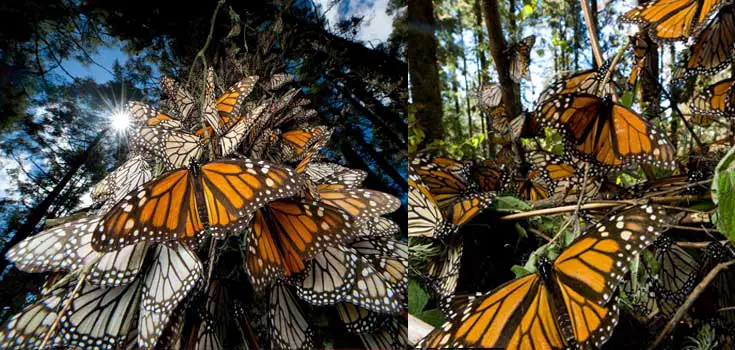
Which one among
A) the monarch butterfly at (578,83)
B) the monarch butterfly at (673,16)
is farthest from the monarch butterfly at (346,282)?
the monarch butterfly at (673,16)

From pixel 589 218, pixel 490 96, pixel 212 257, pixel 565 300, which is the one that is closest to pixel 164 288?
pixel 212 257

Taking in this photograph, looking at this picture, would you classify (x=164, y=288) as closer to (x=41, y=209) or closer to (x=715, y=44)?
(x=41, y=209)

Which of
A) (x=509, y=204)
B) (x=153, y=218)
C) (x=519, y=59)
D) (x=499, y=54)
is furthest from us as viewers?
(x=519, y=59)

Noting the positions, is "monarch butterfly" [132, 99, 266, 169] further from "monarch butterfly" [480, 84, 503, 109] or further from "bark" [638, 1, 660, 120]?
"monarch butterfly" [480, 84, 503, 109]

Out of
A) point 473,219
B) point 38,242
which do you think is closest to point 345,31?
point 473,219

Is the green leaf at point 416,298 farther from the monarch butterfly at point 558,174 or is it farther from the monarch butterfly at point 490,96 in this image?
the monarch butterfly at point 490,96

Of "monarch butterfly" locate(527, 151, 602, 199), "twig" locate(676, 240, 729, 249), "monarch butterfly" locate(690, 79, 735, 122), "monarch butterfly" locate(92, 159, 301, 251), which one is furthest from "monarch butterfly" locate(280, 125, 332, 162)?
"monarch butterfly" locate(690, 79, 735, 122)
